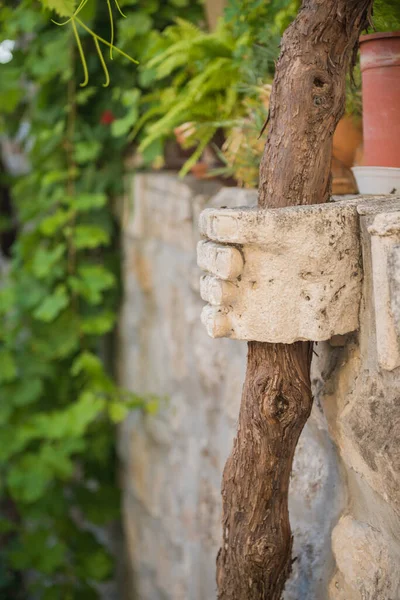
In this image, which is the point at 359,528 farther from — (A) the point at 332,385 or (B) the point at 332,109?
(B) the point at 332,109

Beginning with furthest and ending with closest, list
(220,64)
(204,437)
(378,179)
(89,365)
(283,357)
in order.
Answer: (89,365) → (204,437) → (220,64) → (378,179) → (283,357)

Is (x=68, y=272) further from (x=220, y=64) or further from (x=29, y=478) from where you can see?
(x=220, y=64)

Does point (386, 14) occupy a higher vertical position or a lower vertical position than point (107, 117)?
lower

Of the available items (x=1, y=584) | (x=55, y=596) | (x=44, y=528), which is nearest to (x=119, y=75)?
(x=44, y=528)

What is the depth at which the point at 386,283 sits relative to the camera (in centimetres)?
77

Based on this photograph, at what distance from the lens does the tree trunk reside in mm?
863

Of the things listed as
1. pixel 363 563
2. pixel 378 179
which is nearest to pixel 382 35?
pixel 378 179

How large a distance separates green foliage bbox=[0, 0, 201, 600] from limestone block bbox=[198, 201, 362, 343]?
4.31 feet

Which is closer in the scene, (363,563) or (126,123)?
(363,563)

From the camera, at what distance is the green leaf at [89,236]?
222 centimetres

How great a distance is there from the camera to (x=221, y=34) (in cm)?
156

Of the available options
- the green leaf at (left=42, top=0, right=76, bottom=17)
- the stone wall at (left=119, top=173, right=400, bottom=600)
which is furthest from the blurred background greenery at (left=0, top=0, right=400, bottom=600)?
the green leaf at (left=42, top=0, right=76, bottom=17)

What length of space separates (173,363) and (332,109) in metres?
1.20

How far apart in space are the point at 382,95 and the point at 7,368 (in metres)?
1.69
